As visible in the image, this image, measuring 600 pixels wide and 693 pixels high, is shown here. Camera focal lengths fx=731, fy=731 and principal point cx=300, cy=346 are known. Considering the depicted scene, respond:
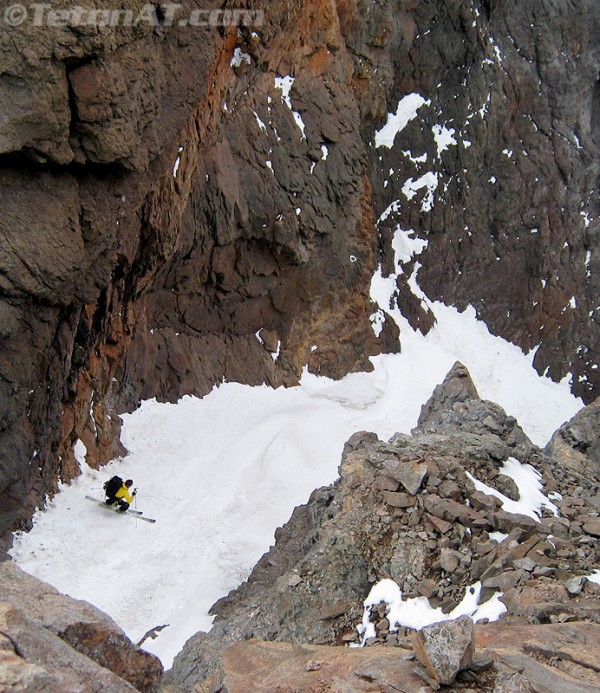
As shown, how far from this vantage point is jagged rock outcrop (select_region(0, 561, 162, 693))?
3.89 meters

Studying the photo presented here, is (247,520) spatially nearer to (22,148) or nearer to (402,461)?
(402,461)

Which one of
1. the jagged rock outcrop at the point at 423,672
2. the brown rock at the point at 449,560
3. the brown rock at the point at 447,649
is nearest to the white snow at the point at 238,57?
the brown rock at the point at 449,560

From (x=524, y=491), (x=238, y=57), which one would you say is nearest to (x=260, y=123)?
(x=238, y=57)

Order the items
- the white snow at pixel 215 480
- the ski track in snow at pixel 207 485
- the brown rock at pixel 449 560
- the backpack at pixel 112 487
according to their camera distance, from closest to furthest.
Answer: the brown rock at pixel 449 560, the white snow at pixel 215 480, the ski track in snow at pixel 207 485, the backpack at pixel 112 487

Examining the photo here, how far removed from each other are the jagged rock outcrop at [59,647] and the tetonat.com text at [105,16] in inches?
397

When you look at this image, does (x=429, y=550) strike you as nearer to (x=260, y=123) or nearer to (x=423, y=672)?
(x=423, y=672)

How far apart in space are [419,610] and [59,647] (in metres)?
5.59

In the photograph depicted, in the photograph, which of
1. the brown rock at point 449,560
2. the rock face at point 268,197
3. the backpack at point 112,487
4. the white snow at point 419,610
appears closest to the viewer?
the white snow at point 419,610

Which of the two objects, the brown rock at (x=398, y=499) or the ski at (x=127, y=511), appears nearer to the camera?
the brown rock at (x=398, y=499)

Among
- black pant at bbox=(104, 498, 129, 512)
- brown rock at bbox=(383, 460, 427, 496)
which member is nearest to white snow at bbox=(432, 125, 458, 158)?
black pant at bbox=(104, 498, 129, 512)

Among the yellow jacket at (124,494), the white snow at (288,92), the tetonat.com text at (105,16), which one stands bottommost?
the yellow jacket at (124,494)

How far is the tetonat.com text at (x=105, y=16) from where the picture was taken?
1228 centimetres

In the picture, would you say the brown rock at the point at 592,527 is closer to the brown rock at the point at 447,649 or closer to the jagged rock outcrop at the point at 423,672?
the jagged rock outcrop at the point at 423,672

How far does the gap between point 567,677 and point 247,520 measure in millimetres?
12244
